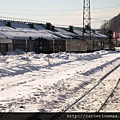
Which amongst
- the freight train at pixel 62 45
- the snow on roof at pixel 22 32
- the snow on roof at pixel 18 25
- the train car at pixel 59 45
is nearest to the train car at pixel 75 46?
the freight train at pixel 62 45

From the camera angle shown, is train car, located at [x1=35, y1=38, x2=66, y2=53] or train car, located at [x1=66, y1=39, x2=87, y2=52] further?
train car, located at [x1=66, y1=39, x2=87, y2=52]

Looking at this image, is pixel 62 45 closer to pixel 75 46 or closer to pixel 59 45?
pixel 59 45

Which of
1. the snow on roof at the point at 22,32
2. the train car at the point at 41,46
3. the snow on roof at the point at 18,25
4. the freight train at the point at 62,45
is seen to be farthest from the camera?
the snow on roof at the point at 18,25

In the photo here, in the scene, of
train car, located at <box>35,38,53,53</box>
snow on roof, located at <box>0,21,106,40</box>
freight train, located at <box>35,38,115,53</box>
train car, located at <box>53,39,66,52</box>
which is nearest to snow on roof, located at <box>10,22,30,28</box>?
snow on roof, located at <box>0,21,106,40</box>

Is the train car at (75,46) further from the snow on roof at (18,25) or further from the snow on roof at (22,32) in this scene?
the snow on roof at (18,25)

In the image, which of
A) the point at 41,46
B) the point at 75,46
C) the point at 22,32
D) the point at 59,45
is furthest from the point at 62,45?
the point at 22,32

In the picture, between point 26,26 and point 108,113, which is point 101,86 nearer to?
point 108,113

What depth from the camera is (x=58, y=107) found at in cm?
899

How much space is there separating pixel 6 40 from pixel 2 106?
4060 cm

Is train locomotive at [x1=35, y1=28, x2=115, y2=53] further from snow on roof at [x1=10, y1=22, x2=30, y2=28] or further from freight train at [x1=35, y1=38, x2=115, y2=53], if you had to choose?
snow on roof at [x1=10, y1=22, x2=30, y2=28]

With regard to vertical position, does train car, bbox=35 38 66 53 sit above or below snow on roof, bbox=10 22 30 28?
below

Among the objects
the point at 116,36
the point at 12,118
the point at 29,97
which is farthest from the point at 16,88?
the point at 116,36

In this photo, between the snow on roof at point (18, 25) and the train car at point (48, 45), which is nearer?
the train car at point (48, 45)

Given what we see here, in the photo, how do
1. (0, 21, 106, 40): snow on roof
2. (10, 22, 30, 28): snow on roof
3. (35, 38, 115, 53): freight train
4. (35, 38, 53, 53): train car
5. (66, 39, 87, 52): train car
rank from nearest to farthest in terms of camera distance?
1. (35, 38, 53, 53): train car
2. (35, 38, 115, 53): freight train
3. (66, 39, 87, 52): train car
4. (0, 21, 106, 40): snow on roof
5. (10, 22, 30, 28): snow on roof
